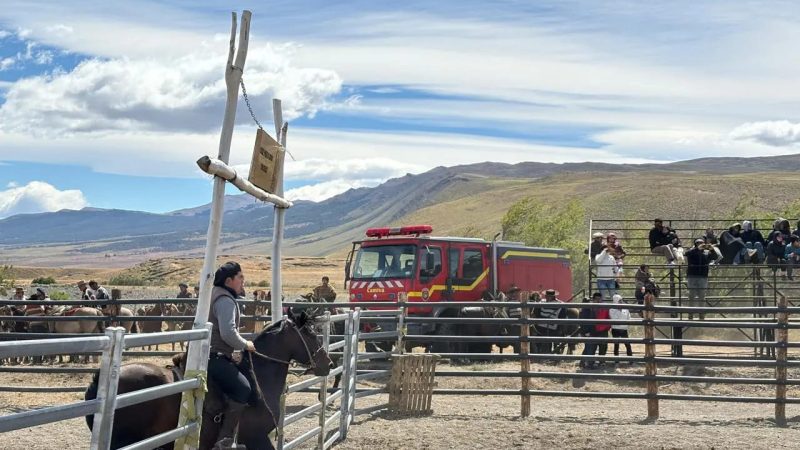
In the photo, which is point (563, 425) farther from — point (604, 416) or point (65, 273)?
point (65, 273)

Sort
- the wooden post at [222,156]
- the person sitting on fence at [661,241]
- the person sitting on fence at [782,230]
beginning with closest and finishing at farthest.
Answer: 1. the wooden post at [222,156]
2. the person sitting on fence at [661,241]
3. the person sitting on fence at [782,230]

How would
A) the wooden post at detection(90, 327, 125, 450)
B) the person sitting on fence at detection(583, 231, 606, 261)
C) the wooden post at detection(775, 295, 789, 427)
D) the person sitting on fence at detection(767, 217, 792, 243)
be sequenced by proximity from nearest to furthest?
the wooden post at detection(90, 327, 125, 450)
the wooden post at detection(775, 295, 789, 427)
the person sitting on fence at detection(767, 217, 792, 243)
the person sitting on fence at detection(583, 231, 606, 261)

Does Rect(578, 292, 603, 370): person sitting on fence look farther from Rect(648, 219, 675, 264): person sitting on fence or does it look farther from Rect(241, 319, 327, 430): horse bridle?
Rect(241, 319, 327, 430): horse bridle

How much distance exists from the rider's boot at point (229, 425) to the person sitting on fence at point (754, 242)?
715 inches

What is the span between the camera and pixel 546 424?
13.2 metres

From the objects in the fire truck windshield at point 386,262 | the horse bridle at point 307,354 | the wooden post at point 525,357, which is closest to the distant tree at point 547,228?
the fire truck windshield at point 386,262

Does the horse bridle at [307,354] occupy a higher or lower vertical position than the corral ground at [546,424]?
higher

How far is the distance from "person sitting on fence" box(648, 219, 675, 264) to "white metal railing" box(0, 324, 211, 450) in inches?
738

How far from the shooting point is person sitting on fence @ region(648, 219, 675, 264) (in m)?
23.5

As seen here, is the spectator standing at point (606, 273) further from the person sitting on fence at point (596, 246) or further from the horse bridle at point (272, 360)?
the horse bridle at point (272, 360)

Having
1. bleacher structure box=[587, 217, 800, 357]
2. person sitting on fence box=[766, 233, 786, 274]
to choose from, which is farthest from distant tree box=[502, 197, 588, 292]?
person sitting on fence box=[766, 233, 786, 274]

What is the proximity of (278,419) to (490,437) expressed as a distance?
13.5ft

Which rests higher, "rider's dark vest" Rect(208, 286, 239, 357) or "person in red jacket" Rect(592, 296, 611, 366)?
"rider's dark vest" Rect(208, 286, 239, 357)

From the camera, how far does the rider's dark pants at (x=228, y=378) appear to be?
765 cm
